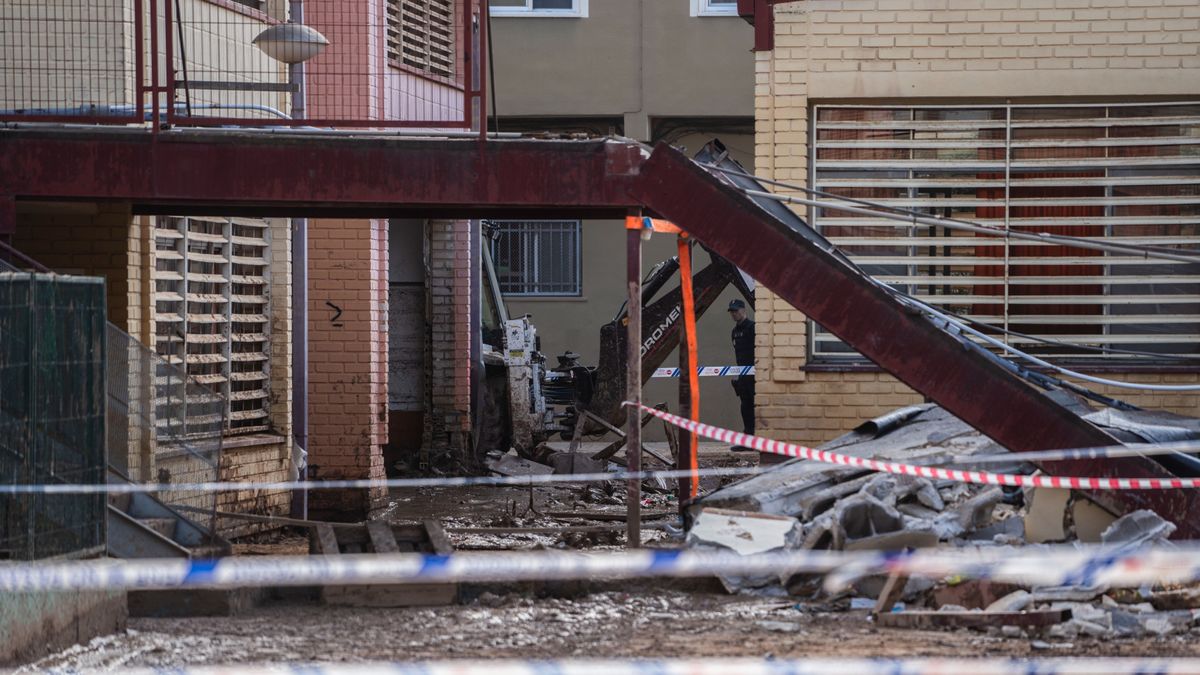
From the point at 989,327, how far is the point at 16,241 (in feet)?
22.7

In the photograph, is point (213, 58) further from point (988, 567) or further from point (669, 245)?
point (669, 245)

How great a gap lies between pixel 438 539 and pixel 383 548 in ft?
1.46

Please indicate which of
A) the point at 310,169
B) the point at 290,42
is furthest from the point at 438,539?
the point at 290,42

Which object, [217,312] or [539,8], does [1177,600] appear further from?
[539,8]

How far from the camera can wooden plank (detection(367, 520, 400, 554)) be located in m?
10.3

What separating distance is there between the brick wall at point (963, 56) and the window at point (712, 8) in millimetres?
11763

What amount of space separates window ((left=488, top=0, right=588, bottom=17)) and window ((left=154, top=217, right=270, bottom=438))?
36.6 ft

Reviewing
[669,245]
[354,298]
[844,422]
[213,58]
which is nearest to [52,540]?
[213,58]

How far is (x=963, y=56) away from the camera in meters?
12.8

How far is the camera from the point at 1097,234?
13.1 m

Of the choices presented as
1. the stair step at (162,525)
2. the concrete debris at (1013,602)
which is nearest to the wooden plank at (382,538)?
the stair step at (162,525)

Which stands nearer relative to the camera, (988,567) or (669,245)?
(988,567)

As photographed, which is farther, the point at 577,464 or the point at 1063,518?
the point at 577,464

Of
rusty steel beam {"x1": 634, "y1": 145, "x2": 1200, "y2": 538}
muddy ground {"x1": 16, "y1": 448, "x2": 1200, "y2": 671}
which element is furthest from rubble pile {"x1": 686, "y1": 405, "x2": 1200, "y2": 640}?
rusty steel beam {"x1": 634, "y1": 145, "x2": 1200, "y2": 538}
